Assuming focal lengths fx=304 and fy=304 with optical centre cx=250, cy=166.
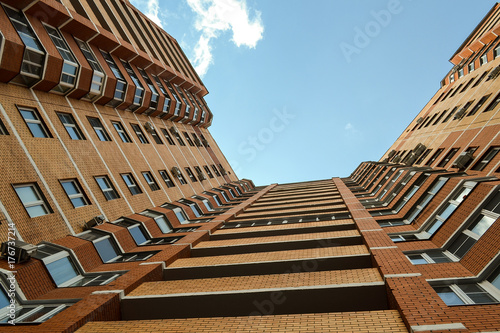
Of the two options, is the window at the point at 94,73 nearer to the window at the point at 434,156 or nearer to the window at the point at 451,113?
the window at the point at 434,156

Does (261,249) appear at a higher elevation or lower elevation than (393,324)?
higher

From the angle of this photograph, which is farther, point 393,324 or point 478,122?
point 478,122

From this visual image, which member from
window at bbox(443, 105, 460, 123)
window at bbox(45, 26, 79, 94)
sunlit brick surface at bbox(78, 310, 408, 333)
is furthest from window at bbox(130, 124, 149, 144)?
window at bbox(443, 105, 460, 123)

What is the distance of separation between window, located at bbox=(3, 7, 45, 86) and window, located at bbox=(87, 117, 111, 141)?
4375 millimetres

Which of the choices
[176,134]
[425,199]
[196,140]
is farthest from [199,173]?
[425,199]

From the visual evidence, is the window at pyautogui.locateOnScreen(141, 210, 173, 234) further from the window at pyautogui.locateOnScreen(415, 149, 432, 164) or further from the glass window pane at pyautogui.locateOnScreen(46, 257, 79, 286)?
the window at pyautogui.locateOnScreen(415, 149, 432, 164)

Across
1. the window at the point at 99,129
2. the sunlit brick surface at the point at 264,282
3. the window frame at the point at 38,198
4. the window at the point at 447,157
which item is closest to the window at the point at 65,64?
the window at the point at 99,129

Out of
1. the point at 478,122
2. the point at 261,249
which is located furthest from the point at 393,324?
the point at 478,122

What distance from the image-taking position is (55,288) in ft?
35.4

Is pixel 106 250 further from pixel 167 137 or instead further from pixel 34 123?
pixel 167 137

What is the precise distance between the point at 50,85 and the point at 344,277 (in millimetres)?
18373

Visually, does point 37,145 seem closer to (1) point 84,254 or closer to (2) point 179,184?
(1) point 84,254

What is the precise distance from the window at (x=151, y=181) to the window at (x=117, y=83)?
6053 millimetres

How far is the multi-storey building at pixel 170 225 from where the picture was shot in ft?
27.8
